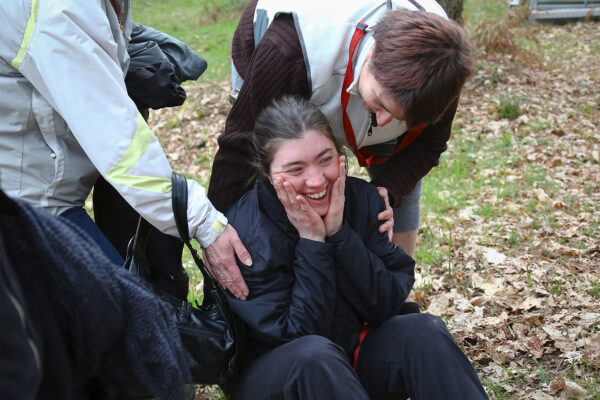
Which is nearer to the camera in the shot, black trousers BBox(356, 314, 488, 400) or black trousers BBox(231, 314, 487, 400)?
black trousers BBox(231, 314, 487, 400)

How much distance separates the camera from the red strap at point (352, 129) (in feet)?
8.64

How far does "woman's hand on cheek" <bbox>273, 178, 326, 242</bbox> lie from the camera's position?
2.55 meters

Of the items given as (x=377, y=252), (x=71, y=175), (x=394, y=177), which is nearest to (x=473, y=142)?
(x=394, y=177)

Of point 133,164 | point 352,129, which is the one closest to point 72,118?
point 133,164

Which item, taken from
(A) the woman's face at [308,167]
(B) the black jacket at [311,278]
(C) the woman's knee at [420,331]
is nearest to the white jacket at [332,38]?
(A) the woman's face at [308,167]

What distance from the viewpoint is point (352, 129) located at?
115 inches

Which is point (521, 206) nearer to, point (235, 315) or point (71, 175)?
point (235, 315)

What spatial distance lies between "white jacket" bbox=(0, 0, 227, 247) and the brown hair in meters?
0.45

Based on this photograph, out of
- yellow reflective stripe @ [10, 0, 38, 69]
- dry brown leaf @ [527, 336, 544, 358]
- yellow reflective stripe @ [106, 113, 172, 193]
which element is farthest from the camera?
dry brown leaf @ [527, 336, 544, 358]

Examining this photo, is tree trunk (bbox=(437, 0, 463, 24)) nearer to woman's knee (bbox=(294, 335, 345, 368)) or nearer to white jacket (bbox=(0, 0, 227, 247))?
white jacket (bbox=(0, 0, 227, 247))

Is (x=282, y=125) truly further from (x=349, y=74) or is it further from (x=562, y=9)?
(x=562, y=9)

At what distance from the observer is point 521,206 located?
5266 millimetres

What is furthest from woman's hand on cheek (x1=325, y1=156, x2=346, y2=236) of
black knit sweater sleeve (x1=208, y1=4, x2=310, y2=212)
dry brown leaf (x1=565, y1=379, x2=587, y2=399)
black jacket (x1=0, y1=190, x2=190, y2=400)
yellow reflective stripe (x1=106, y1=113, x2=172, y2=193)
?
dry brown leaf (x1=565, y1=379, x2=587, y2=399)

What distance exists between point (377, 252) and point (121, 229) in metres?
1.20
